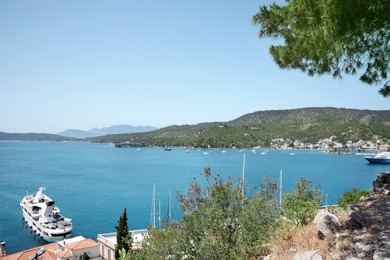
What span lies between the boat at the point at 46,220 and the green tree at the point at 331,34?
1309 inches

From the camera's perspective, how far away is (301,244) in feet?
20.6

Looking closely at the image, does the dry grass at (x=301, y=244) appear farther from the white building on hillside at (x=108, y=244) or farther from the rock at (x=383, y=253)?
the white building on hillside at (x=108, y=244)

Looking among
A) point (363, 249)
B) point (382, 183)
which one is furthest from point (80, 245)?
point (363, 249)

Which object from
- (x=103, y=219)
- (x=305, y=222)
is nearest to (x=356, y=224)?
(x=305, y=222)

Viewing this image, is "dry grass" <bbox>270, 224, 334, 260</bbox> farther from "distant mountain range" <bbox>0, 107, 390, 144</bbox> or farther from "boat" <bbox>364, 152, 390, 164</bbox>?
"distant mountain range" <bbox>0, 107, 390, 144</bbox>

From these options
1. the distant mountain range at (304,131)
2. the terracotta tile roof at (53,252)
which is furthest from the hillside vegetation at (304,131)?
the terracotta tile roof at (53,252)

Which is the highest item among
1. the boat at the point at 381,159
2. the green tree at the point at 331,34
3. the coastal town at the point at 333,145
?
the green tree at the point at 331,34

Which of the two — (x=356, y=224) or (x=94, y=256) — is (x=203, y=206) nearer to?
(x=356, y=224)

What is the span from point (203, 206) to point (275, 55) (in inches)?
191

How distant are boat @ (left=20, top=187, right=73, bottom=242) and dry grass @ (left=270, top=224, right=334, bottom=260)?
31.6 meters

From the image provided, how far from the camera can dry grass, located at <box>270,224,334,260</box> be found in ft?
18.6

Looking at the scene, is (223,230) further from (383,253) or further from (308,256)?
(383,253)

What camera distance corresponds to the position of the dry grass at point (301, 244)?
5677 mm

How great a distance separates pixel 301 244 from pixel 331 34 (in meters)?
4.01
